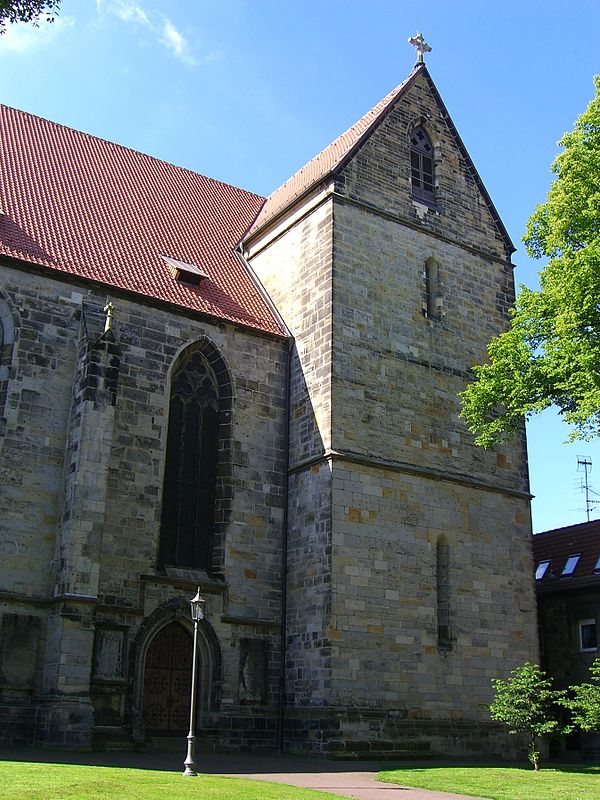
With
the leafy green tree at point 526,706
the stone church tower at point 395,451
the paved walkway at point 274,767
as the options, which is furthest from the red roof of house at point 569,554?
the paved walkway at point 274,767

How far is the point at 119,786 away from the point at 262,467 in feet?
33.7

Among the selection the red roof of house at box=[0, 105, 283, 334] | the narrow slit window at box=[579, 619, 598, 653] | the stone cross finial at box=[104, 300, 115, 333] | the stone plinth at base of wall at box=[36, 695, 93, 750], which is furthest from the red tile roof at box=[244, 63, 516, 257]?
the stone plinth at base of wall at box=[36, 695, 93, 750]

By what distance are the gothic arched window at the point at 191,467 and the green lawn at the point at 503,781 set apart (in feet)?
20.8

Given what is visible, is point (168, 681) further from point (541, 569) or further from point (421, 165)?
point (421, 165)

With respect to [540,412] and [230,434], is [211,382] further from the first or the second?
[540,412]

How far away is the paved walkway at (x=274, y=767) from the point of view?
504 inches

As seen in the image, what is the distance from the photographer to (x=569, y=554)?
27719mm

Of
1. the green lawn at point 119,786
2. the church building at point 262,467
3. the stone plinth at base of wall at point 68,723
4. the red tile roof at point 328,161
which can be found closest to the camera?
the green lawn at point 119,786

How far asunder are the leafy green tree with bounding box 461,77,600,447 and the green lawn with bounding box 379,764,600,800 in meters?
6.03

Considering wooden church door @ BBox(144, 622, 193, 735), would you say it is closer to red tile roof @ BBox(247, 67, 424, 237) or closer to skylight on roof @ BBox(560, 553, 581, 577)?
red tile roof @ BBox(247, 67, 424, 237)

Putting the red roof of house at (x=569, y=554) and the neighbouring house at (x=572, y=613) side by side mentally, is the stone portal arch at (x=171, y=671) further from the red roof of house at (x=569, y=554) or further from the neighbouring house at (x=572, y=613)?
the red roof of house at (x=569, y=554)

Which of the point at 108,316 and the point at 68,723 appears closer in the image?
the point at 68,723

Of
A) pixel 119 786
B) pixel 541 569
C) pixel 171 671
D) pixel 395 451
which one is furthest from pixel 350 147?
pixel 119 786

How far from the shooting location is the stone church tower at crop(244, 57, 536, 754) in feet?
61.2
